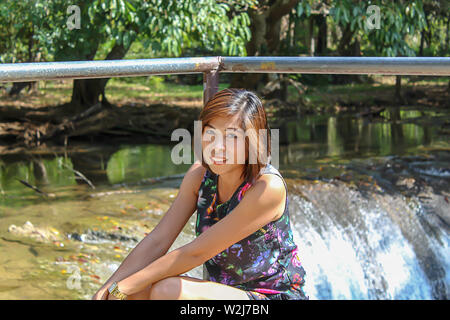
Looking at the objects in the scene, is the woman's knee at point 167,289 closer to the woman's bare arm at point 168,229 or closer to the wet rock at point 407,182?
the woman's bare arm at point 168,229

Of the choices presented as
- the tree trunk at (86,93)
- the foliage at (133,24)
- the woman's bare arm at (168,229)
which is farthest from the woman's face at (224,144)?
the tree trunk at (86,93)

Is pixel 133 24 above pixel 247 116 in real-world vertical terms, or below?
above

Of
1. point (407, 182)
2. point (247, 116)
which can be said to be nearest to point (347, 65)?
point (247, 116)

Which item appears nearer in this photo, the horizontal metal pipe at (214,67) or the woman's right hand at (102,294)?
the horizontal metal pipe at (214,67)

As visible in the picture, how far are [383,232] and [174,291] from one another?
429 centimetres

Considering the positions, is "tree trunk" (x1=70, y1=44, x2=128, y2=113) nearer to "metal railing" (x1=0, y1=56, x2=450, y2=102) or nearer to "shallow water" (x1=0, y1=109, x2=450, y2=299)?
"shallow water" (x1=0, y1=109, x2=450, y2=299)

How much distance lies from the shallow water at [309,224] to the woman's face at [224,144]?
8.37 feet

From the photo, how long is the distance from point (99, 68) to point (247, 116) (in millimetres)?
436

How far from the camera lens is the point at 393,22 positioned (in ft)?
24.3

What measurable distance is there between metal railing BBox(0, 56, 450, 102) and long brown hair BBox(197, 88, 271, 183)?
0.62ft

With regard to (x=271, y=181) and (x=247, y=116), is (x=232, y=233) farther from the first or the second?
(x=247, y=116)

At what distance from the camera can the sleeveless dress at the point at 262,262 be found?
70.6 inches

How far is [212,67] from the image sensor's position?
207 centimetres
